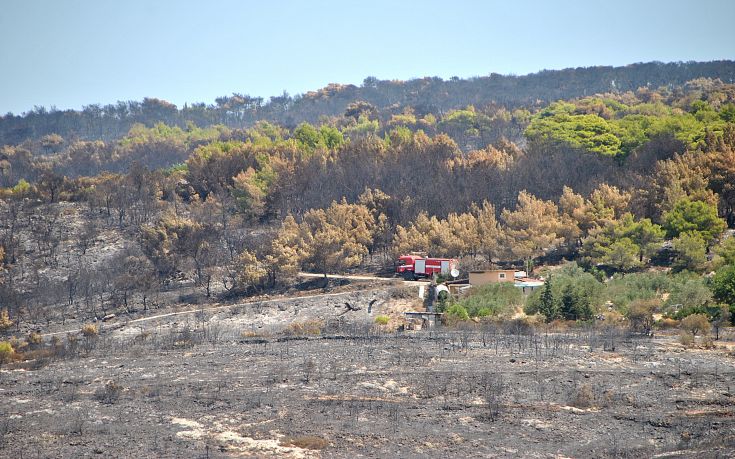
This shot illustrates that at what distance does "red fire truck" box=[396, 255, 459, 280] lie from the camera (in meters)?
52.7

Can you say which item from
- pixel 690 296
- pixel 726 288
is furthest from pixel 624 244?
pixel 726 288

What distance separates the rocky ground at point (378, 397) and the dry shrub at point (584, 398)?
0.05 metres

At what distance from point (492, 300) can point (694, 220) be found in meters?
14.6

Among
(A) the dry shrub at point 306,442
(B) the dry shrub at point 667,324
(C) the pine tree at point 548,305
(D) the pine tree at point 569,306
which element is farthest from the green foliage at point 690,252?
(A) the dry shrub at point 306,442

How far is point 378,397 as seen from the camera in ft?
103

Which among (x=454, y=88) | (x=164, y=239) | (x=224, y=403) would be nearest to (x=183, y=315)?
(x=164, y=239)

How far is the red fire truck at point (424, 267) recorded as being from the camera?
2076 inches

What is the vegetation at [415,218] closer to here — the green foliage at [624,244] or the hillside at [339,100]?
the green foliage at [624,244]

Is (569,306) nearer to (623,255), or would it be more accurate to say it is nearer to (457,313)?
(457,313)

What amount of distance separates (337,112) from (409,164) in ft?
282

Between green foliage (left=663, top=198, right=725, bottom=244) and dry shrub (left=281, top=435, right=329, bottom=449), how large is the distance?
3116 cm

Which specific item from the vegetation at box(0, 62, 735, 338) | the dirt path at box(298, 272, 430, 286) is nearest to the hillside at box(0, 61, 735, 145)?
the vegetation at box(0, 62, 735, 338)

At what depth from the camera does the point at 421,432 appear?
27.9 meters

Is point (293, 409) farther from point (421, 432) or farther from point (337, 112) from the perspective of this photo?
point (337, 112)
